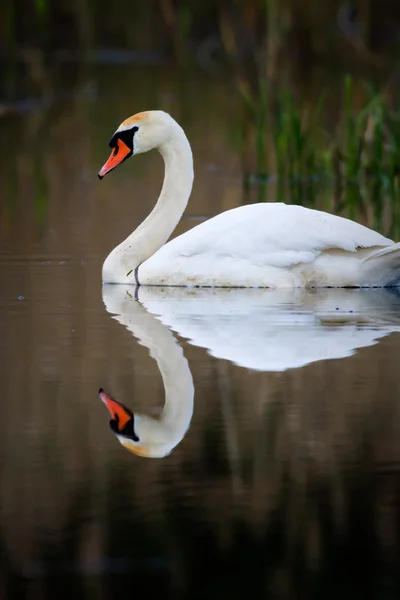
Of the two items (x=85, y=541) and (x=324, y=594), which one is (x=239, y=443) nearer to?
(x=85, y=541)

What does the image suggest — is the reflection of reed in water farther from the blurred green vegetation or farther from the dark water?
the blurred green vegetation

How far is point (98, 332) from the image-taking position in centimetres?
630

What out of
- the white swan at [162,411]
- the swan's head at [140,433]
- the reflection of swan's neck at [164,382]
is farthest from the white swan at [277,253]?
the swan's head at [140,433]

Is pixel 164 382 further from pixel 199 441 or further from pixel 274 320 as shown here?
pixel 274 320

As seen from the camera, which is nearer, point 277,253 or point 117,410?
point 117,410

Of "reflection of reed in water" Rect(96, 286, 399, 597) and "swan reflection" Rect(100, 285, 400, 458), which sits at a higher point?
"swan reflection" Rect(100, 285, 400, 458)

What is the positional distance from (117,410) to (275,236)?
260 centimetres

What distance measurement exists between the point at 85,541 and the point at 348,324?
9.58 feet

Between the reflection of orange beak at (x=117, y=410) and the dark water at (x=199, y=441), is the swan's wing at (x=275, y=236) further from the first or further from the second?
the reflection of orange beak at (x=117, y=410)

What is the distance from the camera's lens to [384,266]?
23.8 feet

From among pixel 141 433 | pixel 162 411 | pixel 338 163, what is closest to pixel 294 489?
pixel 141 433

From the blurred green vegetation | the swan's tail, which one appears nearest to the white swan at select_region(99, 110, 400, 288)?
the swan's tail

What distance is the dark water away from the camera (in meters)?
3.41

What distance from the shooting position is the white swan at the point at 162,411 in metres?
4.40
